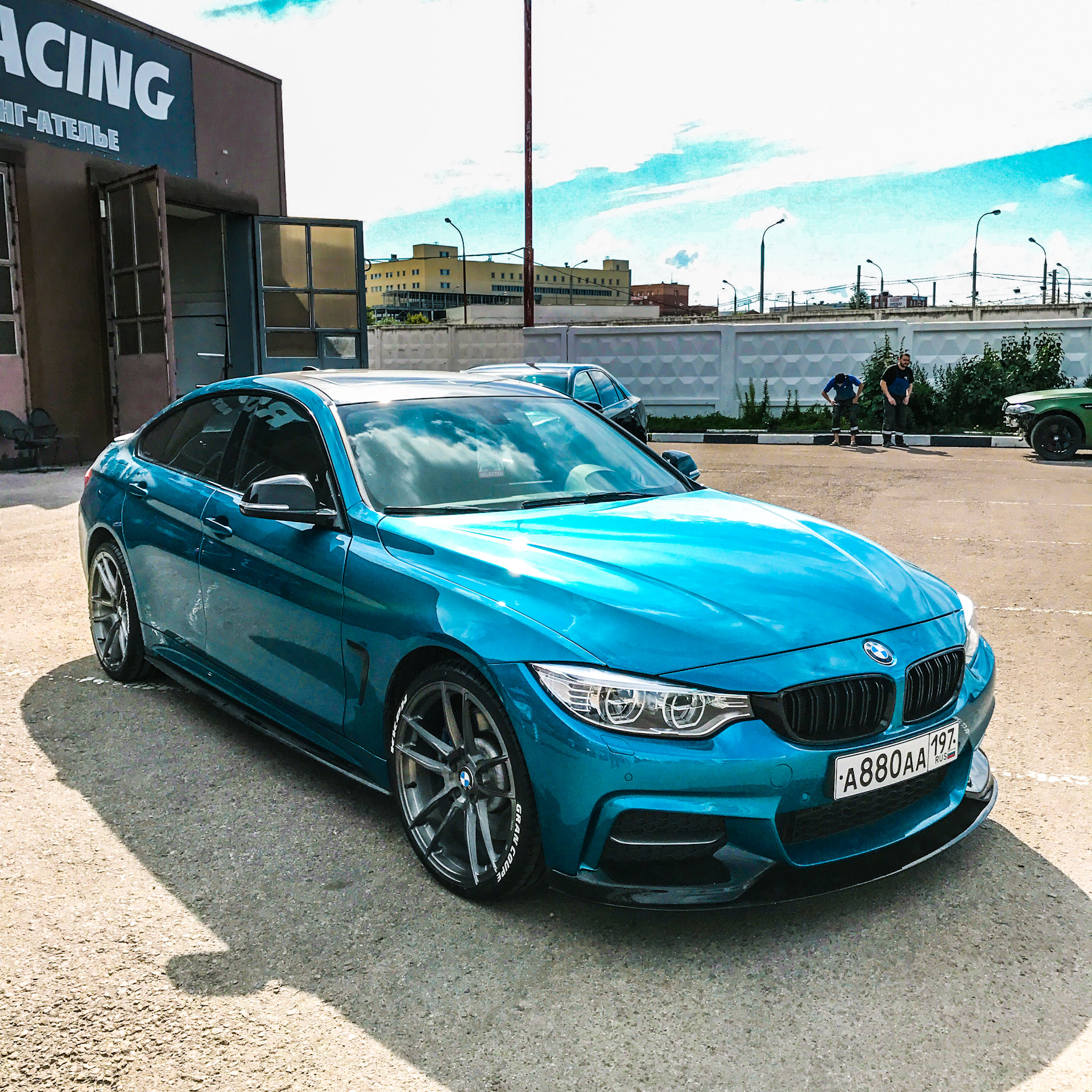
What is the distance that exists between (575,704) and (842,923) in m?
0.99

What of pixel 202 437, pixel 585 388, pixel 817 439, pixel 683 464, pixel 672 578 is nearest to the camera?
pixel 672 578

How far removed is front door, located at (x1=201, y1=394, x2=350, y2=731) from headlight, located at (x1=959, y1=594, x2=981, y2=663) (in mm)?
1871

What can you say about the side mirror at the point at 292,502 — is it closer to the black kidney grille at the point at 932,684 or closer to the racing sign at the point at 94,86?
the black kidney grille at the point at 932,684

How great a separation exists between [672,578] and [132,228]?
13.5m

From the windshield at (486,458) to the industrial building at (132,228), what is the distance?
11.2 metres

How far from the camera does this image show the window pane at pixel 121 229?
47.2ft

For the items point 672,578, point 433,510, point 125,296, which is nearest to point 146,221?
point 125,296

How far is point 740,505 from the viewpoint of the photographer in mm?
3990

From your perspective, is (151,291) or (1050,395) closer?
(151,291)

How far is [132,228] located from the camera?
14359 mm

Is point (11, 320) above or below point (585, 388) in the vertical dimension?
above

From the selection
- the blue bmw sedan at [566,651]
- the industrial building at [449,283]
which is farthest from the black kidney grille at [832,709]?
the industrial building at [449,283]

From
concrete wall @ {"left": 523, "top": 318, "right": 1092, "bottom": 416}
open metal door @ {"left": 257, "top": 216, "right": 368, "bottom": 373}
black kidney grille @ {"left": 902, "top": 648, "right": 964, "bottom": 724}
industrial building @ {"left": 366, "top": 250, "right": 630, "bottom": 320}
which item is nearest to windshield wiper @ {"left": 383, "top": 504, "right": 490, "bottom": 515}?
black kidney grille @ {"left": 902, "top": 648, "right": 964, "bottom": 724}

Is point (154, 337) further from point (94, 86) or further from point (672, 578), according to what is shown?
point (672, 578)
